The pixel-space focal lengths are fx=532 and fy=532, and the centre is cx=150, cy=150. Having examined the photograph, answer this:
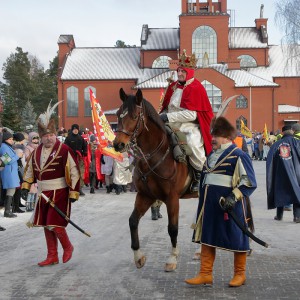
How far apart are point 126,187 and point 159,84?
121 feet

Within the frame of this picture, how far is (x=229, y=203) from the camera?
5898 mm

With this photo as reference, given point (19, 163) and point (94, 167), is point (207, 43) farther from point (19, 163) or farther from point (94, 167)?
point (19, 163)

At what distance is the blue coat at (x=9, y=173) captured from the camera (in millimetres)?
12297

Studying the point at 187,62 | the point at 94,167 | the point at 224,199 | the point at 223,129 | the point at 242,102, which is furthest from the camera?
the point at 242,102

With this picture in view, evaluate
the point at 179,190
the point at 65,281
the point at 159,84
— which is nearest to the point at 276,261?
the point at 179,190

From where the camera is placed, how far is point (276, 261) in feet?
Answer: 25.1

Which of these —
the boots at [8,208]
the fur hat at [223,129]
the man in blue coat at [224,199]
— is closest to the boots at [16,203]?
the boots at [8,208]

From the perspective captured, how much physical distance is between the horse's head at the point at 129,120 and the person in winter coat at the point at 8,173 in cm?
614

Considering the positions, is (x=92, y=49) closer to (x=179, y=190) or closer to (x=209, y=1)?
(x=209, y=1)

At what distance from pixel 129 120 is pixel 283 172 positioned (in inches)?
238

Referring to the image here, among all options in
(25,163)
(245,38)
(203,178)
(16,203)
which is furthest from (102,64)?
(203,178)

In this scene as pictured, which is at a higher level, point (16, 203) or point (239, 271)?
point (239, 271)

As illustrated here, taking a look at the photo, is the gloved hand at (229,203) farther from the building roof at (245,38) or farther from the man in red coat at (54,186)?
the building roof at (245,38)

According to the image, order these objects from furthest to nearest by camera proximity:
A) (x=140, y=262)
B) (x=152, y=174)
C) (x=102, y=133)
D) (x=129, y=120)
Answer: (x=102, y=133) < (x=152, y=174) < (x=140, y=262) < (x=129, y=120)
